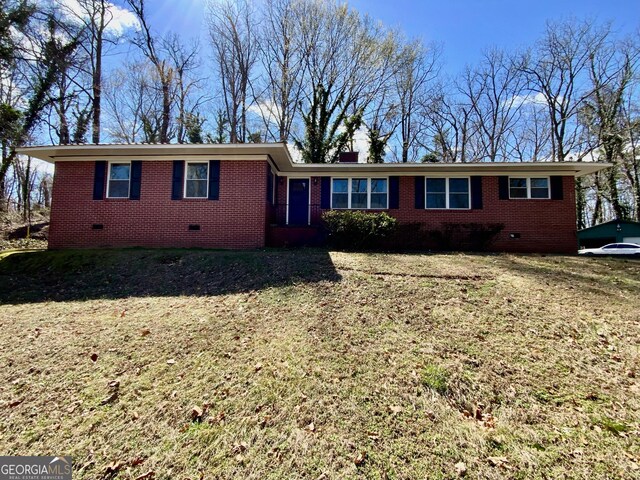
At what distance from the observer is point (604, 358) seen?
3635 millimetres

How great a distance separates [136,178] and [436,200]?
1062 cm

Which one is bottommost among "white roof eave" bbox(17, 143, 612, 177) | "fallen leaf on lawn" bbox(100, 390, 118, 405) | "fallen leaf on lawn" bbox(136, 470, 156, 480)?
"fallen leaf on lawn" bbox(136, 470, 156, 480)

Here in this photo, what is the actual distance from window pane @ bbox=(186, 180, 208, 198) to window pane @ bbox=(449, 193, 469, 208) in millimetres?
8839

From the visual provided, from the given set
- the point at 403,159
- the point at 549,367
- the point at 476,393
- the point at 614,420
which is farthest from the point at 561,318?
the point at 403,159

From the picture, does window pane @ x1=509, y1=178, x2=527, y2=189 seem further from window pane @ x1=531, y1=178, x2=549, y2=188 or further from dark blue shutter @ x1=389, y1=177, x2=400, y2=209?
dark blue shutter @ x1=389, y1=177, x2=400, y2=209

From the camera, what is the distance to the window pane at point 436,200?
12.1 m

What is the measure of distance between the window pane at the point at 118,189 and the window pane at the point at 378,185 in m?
8.67

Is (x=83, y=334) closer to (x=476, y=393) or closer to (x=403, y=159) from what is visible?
(x=476, y=393)

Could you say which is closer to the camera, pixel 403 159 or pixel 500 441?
pixel 500 441

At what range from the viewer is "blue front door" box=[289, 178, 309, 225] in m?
12.6

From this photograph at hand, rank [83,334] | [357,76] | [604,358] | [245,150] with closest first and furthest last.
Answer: [604,358] < [83,334] < [245,150] < [357,76]

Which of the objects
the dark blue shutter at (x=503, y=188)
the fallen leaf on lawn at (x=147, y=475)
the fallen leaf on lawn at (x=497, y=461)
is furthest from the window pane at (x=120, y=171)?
the dark blue shutter at (x=503, y=188)

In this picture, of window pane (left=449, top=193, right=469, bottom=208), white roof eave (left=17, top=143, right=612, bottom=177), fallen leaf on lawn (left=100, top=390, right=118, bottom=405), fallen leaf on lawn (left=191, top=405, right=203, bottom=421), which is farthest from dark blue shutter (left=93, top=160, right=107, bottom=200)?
window pane (left=449, top=193, right=469, bottom=208)

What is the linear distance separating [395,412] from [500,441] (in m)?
0.82
